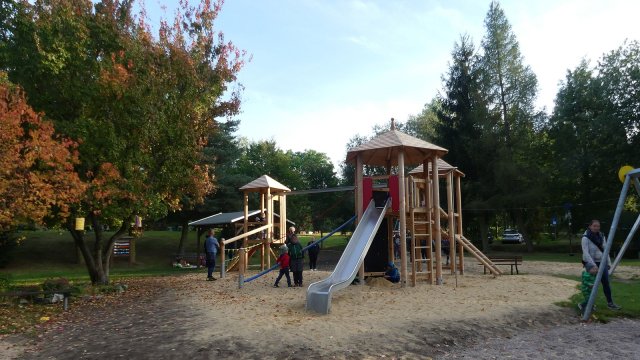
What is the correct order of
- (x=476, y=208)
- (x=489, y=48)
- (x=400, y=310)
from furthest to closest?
(x=489, y=48), (x=476, y=208), (x=400, y=310)

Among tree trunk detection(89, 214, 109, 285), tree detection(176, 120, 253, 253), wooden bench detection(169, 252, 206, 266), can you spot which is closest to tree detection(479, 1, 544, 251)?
tree detection(176, 120, 253, 253)

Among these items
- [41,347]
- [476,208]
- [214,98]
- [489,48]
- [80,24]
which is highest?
[489,48]

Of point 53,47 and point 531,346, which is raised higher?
point 53,47

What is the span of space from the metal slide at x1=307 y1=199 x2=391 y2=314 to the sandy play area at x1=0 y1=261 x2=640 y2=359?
0.31 m

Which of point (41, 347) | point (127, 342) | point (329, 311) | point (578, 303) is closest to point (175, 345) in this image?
point (127, 342)

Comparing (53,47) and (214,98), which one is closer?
(53,47)

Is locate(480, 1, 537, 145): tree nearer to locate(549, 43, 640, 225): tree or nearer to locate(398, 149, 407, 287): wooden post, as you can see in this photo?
locate(549, 43, 640, 225): tree

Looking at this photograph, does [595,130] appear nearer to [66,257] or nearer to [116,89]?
[116,89]

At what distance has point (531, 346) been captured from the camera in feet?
22.2

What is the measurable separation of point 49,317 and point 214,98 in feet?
29.4

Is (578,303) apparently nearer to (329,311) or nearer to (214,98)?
(329,311)

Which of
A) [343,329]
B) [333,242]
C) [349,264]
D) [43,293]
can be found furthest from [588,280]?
[333,242]

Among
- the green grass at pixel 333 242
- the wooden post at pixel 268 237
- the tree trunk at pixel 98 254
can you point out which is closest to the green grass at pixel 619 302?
the wooden post at pixel 268 237

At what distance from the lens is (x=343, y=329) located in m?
7.49
